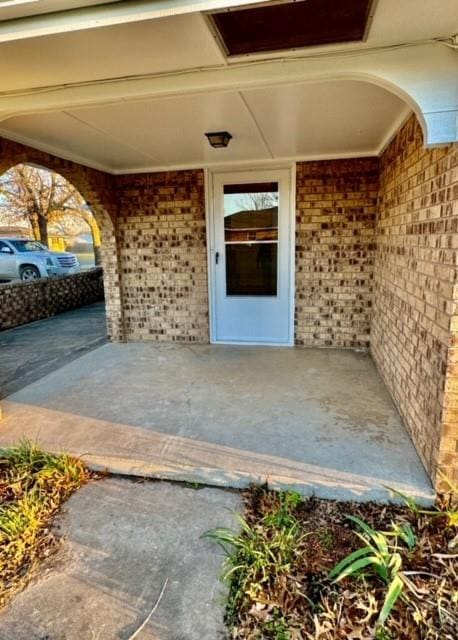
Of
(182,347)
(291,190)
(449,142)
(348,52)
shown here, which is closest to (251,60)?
(348,52)

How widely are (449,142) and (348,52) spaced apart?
2.25 ft

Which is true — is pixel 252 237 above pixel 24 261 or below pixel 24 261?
above

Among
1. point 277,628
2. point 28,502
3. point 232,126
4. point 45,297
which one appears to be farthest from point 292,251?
point 45,297

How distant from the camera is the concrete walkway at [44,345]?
4137 mm

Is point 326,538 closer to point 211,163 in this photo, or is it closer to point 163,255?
point 163,255

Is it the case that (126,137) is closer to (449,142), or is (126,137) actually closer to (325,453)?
(449,142)

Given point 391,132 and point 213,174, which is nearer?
point 391,132

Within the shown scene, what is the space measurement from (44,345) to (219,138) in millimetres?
3655

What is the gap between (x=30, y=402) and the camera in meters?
3.36

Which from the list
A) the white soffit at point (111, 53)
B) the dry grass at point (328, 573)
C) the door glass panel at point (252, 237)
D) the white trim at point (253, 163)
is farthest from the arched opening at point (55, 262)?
the dry grass at point (328, 573)

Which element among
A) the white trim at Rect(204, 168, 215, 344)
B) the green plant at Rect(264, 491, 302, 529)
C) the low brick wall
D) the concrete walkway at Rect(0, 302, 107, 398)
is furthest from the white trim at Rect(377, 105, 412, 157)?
the low brick wall

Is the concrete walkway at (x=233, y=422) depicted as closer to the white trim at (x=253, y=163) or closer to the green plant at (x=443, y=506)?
the green plant at (x=443, y=506)

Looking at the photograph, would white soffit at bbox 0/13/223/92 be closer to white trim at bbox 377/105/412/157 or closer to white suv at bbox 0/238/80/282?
white trim at bbox 377/105/412/157

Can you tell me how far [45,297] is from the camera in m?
7.47
